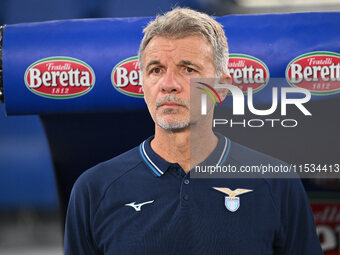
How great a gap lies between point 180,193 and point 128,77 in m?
0.95

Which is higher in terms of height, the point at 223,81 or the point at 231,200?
the point at 223,81

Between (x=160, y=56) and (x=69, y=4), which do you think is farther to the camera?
(x=69, y=4)

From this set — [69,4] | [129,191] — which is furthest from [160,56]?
[69,4]

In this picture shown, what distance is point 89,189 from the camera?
2.19m

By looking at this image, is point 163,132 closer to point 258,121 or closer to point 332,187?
point 258,121

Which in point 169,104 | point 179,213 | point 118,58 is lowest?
point 179,213

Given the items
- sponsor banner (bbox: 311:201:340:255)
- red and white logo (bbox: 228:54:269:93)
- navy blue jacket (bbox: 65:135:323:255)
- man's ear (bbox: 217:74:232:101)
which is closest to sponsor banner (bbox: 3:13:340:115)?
red and white logo (bbox: 228:54:269:93)

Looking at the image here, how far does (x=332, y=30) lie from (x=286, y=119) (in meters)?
0.56

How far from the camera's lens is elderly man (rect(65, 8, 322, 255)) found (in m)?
2.06

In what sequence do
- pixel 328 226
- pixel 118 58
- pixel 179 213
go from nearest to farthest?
pixel 179 213 < pixel 118 58 < pixel 328 226

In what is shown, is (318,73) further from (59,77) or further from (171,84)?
(59,77)

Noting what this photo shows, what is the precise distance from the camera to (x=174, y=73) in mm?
2105

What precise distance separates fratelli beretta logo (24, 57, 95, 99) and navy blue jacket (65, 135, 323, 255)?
0.73 m

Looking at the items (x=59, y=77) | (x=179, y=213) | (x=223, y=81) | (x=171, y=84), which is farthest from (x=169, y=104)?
(x=59, y=77)
